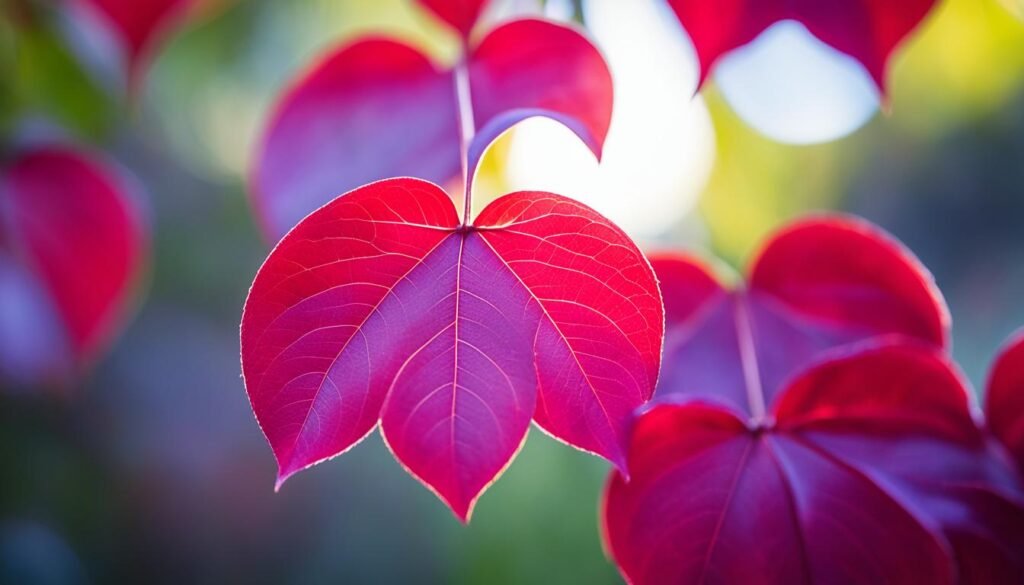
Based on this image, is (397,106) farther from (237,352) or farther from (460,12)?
(237,352)

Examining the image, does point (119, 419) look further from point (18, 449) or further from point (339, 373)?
point (339, 373)

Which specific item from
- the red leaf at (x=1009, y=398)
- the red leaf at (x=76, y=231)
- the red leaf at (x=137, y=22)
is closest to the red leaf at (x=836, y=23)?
the red leaf at (x=1009, y=398)

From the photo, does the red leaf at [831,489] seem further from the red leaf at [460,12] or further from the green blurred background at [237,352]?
the green blurred background at [237,352]

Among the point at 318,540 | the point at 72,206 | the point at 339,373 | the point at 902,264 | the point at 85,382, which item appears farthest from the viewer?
the point at 318,540

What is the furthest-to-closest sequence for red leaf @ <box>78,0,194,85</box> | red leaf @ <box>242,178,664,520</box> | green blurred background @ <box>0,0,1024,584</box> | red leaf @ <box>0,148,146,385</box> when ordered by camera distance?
green blurred background @ <box>0,0,1024,584</box>, red leaf @ <box>0,148,146,385</box>, red leaf @ <box>78,0,194,85</box>, red leaf @ <box>242,178,664,520</box>

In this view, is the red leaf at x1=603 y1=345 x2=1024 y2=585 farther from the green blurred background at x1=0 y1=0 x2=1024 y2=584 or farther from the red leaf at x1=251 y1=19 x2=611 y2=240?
the green blurred background at x1=0 y1=0 x2=1024 y2=584

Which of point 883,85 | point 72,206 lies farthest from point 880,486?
point 72,206

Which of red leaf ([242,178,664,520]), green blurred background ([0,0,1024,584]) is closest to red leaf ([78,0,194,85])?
red leaf ([242,178,664,520])

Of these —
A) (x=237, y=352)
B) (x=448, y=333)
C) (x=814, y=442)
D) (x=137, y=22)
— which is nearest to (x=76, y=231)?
(x=137, y=22)
